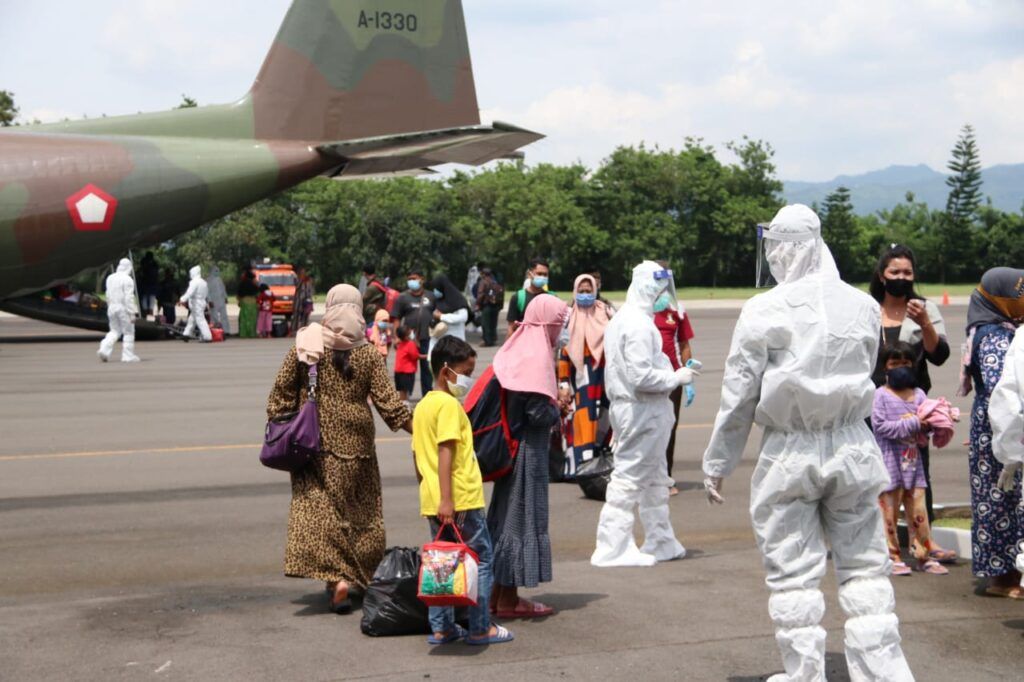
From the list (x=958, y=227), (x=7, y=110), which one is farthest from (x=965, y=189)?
(x=7, y=110)

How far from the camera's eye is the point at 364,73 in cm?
2520

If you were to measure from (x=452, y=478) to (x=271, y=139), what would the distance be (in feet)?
60.8

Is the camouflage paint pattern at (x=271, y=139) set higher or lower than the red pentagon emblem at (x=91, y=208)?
higher

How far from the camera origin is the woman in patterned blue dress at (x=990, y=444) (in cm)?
668

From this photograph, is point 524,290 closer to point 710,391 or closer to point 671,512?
point 710,391

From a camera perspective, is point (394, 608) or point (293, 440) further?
point (293, 440)

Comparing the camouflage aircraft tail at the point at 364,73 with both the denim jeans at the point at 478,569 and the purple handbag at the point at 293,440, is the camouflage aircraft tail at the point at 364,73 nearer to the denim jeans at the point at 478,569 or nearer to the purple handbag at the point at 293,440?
the purple handbag at the point at 293,440

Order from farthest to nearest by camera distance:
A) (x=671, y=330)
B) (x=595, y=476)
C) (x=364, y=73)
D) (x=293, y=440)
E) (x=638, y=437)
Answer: (x=364, y=73), (x=671, y=330), (x=595, y=476), (x=638, y=437), (x=293, y=440)

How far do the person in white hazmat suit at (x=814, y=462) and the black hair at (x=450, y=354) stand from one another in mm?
1526

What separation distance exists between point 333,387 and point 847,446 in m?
2.86

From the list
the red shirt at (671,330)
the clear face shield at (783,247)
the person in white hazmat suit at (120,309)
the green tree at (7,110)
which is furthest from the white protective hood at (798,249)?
the green tree at (7,110)

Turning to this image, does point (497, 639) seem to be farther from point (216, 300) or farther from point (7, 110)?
point (7, 110)

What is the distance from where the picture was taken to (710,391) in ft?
57.5

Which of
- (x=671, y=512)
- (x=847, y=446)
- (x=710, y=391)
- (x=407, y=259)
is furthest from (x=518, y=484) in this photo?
(x=407, y=259)
